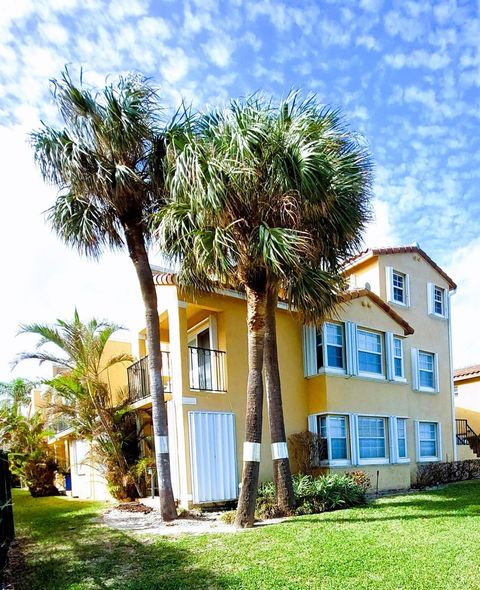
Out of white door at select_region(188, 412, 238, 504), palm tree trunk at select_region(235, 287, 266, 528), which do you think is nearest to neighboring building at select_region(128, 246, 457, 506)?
white door at select_region(188, 412, 238, 504)

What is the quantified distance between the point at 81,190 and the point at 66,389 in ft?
23.7

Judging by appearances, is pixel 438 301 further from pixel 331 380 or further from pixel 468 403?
pixel 331 380

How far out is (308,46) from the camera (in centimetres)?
1001

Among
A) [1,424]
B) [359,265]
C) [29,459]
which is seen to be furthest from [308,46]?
[1,424]

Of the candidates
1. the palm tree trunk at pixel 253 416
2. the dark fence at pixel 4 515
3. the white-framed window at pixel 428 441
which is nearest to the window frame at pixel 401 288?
the white-framed window at pixel 428 441

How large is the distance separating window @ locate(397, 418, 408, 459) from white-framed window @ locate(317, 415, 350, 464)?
9.97 ft

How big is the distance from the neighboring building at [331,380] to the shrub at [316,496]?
1.68m

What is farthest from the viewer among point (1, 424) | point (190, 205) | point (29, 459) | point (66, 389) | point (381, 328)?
point (1, 424)

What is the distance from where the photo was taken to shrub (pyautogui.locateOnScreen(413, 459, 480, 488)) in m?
19.8

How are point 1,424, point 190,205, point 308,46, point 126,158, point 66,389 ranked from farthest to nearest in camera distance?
point 1,424, point 66,389, point 126,158, point 190,205, point 308,46

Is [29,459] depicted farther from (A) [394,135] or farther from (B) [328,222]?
(A) [394,135]

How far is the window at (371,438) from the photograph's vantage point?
17703 millimetres

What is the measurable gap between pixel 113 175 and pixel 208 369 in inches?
248

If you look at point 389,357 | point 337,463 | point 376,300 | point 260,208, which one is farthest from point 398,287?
point 260,208
